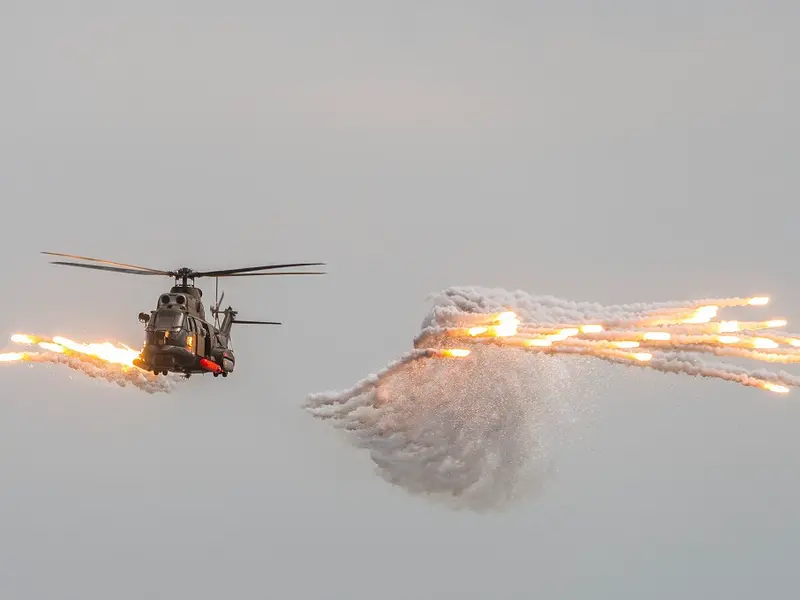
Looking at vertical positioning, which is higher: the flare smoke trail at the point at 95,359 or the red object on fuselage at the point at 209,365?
the flare smoke trail at the point at 95,359

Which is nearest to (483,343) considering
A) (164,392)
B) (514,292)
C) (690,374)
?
(514,292)

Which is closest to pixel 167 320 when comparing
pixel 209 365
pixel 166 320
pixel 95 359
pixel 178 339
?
pixel 166 320

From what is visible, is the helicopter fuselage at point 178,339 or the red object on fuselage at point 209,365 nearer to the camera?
the helicopter fuselage at point 178,339

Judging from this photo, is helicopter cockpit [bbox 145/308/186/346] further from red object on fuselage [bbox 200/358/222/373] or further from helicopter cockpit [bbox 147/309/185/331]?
red object on fuselage [bbox 200/358/222/373]

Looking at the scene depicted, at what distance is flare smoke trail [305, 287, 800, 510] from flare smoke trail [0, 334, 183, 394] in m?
8.13

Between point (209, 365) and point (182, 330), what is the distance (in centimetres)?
245

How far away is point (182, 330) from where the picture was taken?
7000cm

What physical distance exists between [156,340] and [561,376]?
17.6 m

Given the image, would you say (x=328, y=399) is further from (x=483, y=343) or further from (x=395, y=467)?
(x=483, y=343)

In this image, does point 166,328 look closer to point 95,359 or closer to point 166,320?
point 166,320

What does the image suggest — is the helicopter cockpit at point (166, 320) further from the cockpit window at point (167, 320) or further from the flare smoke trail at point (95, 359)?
the flare smoke trail at point (95, 359)

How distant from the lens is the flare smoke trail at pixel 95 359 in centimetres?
7706

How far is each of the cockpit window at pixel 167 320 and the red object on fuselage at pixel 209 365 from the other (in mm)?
2150

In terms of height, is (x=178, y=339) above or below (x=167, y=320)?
below
